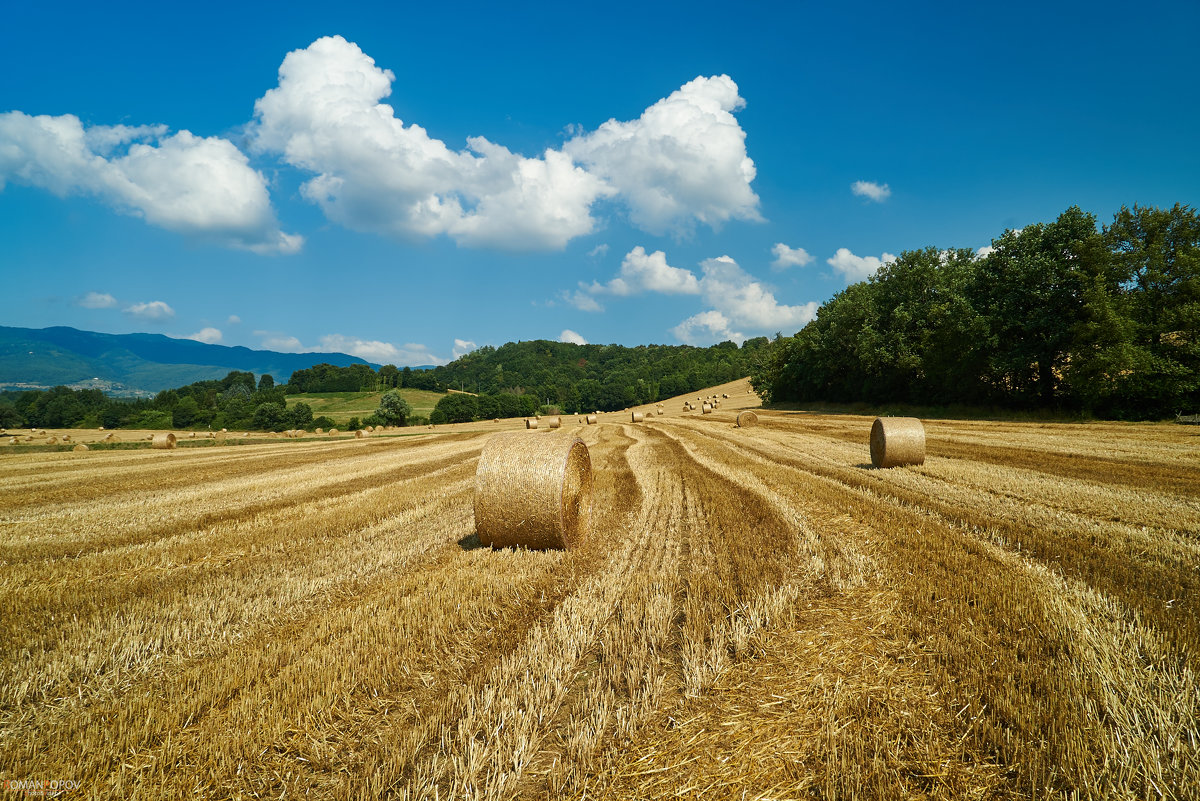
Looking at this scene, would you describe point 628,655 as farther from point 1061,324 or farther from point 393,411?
point 393,411

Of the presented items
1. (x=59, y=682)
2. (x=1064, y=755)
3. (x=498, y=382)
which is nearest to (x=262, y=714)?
(x=59, y=682)

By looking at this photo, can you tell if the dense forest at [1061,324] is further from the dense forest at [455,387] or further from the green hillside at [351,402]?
the green hillside at [351,402]

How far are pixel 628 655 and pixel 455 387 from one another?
142934 mm

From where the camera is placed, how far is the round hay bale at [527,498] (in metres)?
6.68

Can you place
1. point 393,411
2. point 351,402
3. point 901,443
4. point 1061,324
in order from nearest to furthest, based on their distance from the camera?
point 901,443 < point 1061,324 < point 393,411 < point 351,402

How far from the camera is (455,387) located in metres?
140

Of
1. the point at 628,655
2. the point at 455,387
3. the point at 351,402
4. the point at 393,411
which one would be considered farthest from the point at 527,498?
the point at 455,387

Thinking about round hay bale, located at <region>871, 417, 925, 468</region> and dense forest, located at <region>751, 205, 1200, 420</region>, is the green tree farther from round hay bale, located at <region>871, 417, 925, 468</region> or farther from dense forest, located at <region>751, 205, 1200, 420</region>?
round hay bale, located at <region>871, 417, 925, 468</region>

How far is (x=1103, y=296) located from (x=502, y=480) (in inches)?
1234

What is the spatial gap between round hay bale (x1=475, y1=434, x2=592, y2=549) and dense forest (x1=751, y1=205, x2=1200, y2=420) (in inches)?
1114

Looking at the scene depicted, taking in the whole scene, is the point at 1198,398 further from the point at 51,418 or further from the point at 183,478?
the point at 51,418

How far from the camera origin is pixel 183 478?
564 inches

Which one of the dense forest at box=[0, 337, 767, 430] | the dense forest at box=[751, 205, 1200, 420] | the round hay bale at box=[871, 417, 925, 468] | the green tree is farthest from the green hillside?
the round hay bale at box=[871, 417, 925, 468]

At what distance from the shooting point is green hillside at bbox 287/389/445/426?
89.0 m
